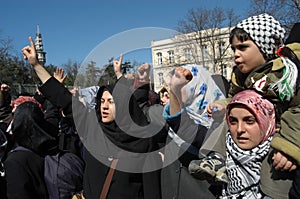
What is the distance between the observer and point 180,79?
2.15 metres

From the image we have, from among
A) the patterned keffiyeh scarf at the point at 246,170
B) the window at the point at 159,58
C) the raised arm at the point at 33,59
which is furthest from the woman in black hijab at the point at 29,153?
the patterned keffiyeh scarf at the point at 246,170

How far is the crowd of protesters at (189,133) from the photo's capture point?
1.68m

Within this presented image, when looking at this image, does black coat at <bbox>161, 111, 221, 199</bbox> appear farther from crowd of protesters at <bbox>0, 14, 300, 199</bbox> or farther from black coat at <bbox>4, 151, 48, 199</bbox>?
black coat at <bbox>4, 151, 48, 199</bbox>

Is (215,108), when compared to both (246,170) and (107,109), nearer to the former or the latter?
(246,170)

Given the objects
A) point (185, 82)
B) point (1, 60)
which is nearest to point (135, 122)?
point (185, 82)

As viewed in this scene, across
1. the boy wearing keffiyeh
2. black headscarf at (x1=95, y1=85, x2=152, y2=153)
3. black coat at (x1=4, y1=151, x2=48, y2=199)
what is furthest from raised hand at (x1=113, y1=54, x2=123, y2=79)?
the boy wearing keffiyeh

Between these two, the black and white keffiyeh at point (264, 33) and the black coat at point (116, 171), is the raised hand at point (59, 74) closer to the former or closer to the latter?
the black coat at point (116, 171)

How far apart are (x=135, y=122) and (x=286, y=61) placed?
1443 millimetres

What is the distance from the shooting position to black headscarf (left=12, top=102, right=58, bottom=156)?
2.83 metres

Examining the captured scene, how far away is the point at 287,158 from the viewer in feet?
5.07

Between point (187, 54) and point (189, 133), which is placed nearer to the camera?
point (189, 133)

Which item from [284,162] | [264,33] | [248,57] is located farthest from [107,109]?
[284,162]

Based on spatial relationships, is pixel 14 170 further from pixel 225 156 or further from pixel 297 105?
pixel 297 105

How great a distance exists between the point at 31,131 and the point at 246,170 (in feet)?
6.15
